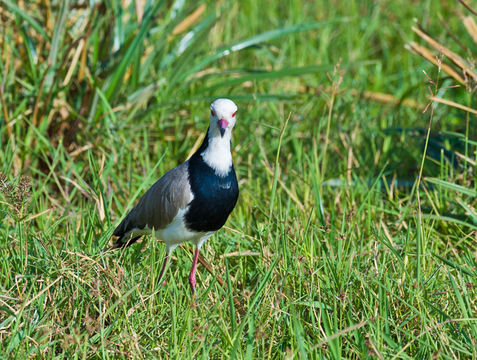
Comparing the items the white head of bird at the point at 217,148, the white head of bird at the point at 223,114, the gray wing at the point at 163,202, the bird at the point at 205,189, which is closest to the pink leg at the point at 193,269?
the bird at the point at 205,189

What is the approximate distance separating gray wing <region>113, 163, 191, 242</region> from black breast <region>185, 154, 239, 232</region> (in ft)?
0.16

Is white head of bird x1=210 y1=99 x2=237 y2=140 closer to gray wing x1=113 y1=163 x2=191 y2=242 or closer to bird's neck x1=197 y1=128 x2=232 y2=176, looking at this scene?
bird's neck x1=197 y1=128 x2=232 y2=176

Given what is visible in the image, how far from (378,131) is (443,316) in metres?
2.12

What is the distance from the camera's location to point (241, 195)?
398 centimetres

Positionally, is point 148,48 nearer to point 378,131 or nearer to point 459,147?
point 378,131

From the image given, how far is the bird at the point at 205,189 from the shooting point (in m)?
2.93

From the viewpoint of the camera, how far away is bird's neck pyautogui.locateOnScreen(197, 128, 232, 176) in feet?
9.71

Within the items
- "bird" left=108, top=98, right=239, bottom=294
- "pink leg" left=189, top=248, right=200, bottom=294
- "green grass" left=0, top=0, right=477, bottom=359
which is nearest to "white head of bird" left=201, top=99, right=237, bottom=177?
"bird" left=108, top=98, right=239, bottom=294

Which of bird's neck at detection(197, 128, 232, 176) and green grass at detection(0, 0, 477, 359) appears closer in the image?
green grass at detection(0, 0, 477, 359)

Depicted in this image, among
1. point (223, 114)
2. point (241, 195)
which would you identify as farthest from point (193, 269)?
point (241, 195)

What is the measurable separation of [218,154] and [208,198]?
0.61 ft

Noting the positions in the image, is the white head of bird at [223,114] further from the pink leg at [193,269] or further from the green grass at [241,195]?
the pink leg at [193,269]

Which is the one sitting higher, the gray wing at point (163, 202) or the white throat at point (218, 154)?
the white throat at point (218, 154)

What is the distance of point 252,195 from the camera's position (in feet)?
12.5
